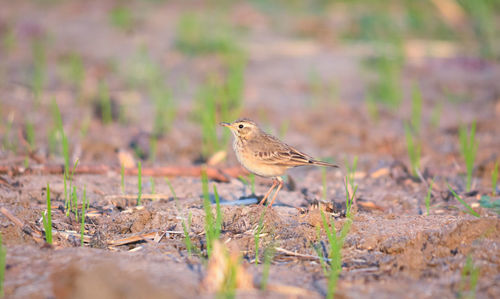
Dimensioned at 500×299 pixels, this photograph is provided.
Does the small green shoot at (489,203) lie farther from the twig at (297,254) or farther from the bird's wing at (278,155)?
the twig at (297,254)

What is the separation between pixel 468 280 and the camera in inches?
114

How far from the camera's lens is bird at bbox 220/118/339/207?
4559mm

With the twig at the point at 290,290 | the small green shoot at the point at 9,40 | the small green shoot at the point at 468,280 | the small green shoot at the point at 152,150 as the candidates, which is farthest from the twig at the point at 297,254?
the small green shoot at the point at 9,40

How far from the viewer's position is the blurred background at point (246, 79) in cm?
655

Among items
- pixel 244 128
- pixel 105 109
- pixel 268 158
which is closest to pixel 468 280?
pixel 268 158

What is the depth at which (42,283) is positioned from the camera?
272 cm

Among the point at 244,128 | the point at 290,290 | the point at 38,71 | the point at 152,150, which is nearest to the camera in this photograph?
the point at 290,290

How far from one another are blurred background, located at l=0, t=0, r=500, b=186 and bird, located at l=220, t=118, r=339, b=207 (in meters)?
0.89

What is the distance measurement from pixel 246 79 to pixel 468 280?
7.01 metres

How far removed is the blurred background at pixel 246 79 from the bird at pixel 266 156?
893mm

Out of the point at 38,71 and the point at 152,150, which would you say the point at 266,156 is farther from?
the point at 38,71

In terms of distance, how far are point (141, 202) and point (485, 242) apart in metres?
2.59

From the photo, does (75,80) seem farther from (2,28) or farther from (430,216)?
(430,216)

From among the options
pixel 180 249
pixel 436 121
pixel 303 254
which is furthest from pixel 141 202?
pixel 436 121
